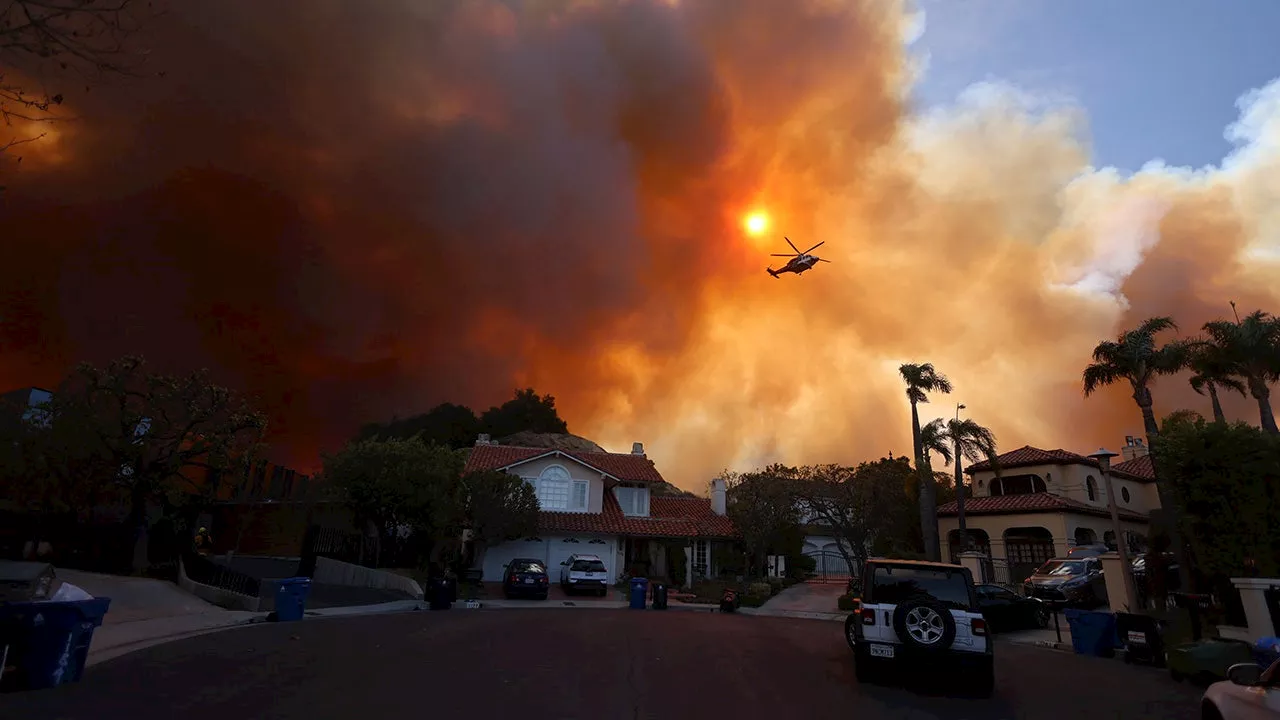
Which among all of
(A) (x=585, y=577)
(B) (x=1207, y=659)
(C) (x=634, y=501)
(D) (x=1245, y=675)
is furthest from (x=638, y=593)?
(D) (x=1245, y=675)

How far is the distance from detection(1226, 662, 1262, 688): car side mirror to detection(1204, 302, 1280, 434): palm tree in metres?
30.1

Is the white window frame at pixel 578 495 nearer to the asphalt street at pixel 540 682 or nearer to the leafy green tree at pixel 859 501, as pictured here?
the leafy green tree at pixel 859 501

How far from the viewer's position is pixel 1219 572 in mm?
15062

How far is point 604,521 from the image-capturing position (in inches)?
1387

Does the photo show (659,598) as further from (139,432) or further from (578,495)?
(139,432)

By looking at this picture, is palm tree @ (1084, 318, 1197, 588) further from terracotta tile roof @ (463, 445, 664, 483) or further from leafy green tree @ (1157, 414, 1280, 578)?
terracotta tile roof @ (463, 445, 664, 483)

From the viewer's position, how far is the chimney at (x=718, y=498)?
39000 mm

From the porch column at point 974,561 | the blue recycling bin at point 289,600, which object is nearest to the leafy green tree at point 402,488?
the blue recycling bin at point 289,600

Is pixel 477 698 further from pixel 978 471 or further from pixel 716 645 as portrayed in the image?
pixel 978 471

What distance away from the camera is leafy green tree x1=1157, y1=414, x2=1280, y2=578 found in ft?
47.9

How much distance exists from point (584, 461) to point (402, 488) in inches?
472

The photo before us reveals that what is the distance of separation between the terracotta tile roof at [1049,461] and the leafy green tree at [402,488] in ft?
109

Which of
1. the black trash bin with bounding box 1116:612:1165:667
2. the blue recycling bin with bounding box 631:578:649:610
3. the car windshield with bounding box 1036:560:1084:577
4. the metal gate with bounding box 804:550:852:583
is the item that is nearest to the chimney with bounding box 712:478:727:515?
the metal gate with bounding box 804:550:852:583

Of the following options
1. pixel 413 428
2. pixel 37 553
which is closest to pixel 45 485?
pixel 37 553
